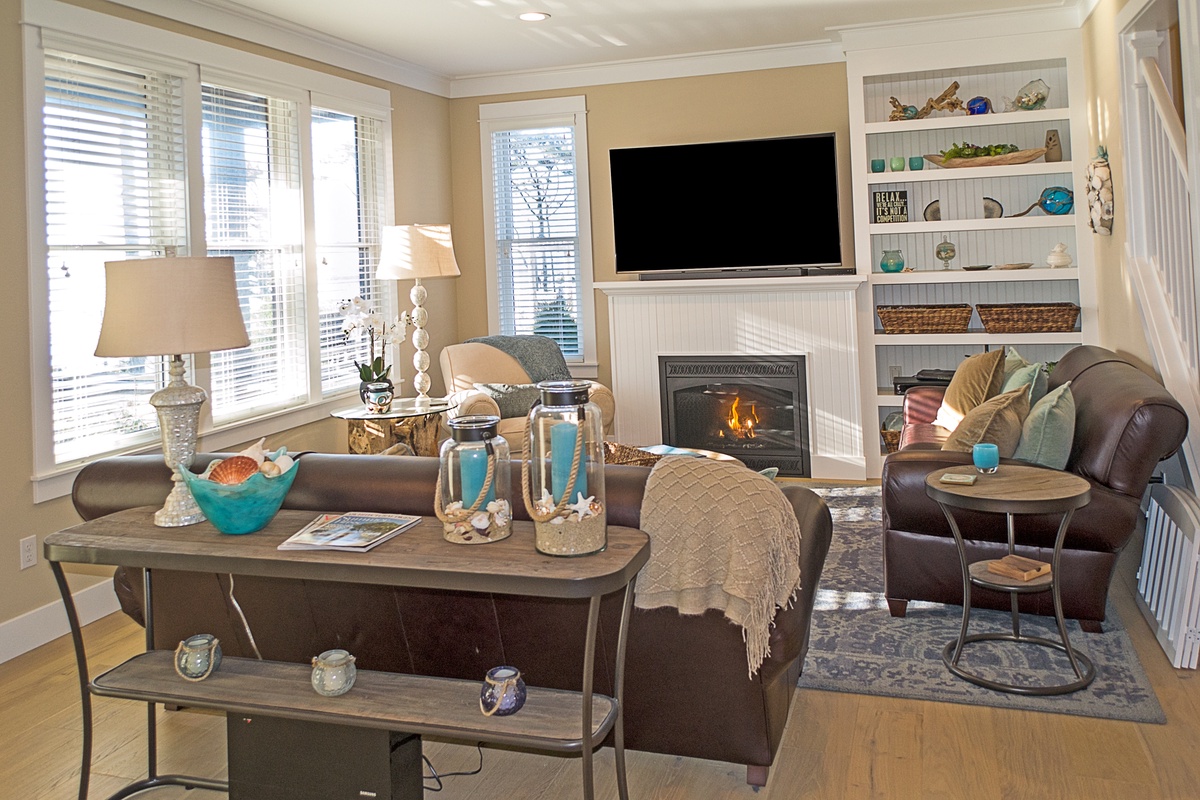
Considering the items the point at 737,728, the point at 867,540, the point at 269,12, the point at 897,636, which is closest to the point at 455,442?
the point at 737,728

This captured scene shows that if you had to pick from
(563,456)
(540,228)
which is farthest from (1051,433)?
(540,228)

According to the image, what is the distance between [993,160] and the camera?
5.75 meters

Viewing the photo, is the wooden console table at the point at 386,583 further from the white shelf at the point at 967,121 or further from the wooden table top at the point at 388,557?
the white shelf at the point at 967,121

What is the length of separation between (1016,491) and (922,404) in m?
2.22

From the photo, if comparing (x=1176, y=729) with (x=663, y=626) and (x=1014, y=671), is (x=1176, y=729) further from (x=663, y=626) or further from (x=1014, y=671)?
(x=663, y=626)

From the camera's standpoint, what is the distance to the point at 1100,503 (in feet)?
10.7

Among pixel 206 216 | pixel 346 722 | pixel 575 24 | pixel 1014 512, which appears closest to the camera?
pixel 346 722

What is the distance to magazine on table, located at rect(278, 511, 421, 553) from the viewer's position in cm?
211

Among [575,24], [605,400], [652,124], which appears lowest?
[605,400]

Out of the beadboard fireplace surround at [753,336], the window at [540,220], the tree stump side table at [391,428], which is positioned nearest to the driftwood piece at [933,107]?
the beadboard fireplace surround at [753,336]

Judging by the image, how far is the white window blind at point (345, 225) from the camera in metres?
5.67

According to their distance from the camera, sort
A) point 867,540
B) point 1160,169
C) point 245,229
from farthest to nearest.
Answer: point 245,229, point 867,540, point 1160,169

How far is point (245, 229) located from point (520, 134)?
2507 mm

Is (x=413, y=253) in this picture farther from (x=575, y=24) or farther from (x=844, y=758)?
(x=844, y=758)
